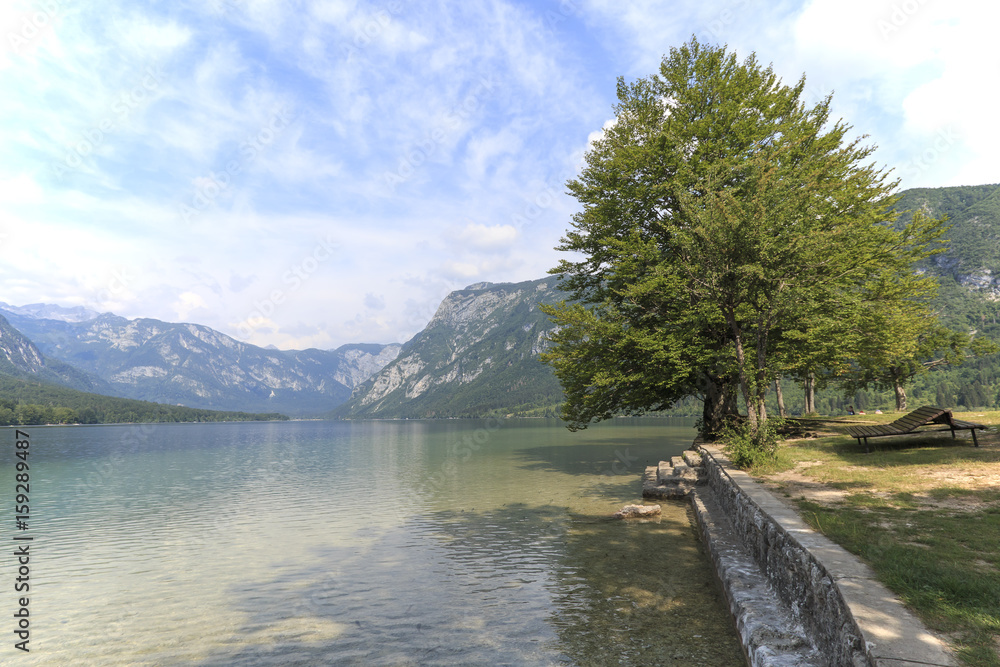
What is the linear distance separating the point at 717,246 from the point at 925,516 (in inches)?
504

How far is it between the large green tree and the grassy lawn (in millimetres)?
4849

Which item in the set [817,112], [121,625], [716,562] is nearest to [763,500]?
[716,562]

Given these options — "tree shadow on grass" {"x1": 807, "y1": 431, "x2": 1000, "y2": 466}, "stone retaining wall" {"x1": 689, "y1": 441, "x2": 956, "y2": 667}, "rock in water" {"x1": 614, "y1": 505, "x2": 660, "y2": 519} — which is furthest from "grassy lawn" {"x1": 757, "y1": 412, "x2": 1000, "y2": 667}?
"rock in water" {"x1": 614, "y1": 505, "x2": 660, "y2": 519}

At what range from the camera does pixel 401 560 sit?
15898mm

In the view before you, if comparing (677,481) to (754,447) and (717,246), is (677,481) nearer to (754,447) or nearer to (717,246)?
(754,447)

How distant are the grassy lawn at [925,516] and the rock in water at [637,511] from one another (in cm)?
474

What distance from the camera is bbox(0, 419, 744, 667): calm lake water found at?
31.7ft

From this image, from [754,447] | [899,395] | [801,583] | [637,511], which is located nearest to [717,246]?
[754,447]

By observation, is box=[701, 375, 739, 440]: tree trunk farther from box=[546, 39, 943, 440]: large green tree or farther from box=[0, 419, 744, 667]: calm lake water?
box=[0, 419, 744, 667]: calm lake water

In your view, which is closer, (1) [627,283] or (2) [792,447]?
(2) [792,447]

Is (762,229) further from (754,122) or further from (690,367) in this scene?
(754,122)

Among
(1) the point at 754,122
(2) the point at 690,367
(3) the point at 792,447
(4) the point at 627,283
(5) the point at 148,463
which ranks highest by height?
(1) the point at 754,122

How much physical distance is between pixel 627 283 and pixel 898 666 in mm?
23211

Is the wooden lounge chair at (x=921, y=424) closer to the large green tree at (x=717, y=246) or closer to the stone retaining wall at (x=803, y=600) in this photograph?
the large green tree at (x=717, y=246)
